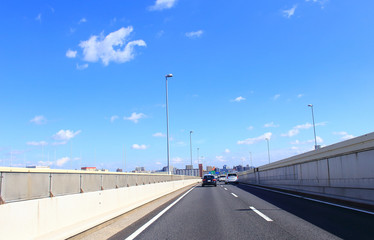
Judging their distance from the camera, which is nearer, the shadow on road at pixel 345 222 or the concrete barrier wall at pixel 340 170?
the shadow on road at pixel 345 222

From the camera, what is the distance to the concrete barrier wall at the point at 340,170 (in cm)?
1224

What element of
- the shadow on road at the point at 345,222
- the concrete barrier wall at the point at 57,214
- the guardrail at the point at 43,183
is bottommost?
the shadow on road at the point at 345,222

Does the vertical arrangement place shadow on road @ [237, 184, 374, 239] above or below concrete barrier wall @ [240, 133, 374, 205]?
below

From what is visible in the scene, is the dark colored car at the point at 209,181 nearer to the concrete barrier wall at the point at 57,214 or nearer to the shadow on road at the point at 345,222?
the shadow on road at the point at 345,222

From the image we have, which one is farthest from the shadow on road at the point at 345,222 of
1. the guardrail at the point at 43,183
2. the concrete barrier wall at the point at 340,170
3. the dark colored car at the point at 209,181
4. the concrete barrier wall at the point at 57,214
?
the dark colored car at the point at 209,181

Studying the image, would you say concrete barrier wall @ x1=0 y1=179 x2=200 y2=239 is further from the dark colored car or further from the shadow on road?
the dark colored car

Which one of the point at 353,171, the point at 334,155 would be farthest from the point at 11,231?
the point at 334,155

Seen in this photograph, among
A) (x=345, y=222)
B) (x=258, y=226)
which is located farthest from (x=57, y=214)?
(x=345, y=222)

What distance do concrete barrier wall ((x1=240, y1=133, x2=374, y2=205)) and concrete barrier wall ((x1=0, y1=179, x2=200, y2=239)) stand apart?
988 centimetres

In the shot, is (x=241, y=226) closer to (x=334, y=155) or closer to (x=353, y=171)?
(x=353, y=171)

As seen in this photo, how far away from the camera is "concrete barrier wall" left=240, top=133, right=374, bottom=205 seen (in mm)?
12242

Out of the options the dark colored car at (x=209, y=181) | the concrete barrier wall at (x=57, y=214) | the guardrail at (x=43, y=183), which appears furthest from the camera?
the dark colored car at (x=209, y=181)

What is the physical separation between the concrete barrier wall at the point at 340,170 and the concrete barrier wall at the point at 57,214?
32.4ft

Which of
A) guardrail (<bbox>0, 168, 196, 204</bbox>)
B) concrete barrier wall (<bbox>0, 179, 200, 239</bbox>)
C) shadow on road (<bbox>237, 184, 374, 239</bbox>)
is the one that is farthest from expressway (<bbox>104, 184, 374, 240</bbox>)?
guardrail (<bbox>0, 168, 196, 204</bbox>)
